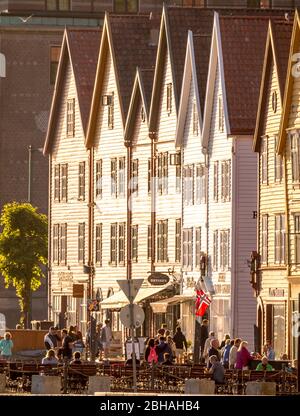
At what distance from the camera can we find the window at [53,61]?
126m

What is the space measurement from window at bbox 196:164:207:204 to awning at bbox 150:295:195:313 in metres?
3.79

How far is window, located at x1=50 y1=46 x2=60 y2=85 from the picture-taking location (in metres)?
126

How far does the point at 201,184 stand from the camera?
91.0 metres

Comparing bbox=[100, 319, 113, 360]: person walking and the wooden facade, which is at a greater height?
the wooden facade

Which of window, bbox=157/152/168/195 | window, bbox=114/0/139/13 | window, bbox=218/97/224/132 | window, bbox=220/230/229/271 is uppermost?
window, bbox=114/0/139/13

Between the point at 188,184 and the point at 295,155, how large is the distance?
14.3 meters

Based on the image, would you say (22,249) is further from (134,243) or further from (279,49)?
(279,49)

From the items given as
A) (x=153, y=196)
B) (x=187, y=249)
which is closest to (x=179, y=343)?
(x=187, y=249)

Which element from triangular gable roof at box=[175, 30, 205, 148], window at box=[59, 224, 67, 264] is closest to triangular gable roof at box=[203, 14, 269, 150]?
triangular gable roof at box=[175, 30, 205, 148]

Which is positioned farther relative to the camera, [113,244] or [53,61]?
[53,61]

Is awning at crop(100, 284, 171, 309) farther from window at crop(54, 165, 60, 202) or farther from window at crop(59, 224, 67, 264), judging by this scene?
window at crop(54, 165, 60, 202)

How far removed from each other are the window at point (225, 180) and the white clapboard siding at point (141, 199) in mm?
11041

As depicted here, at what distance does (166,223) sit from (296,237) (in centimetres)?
1797
